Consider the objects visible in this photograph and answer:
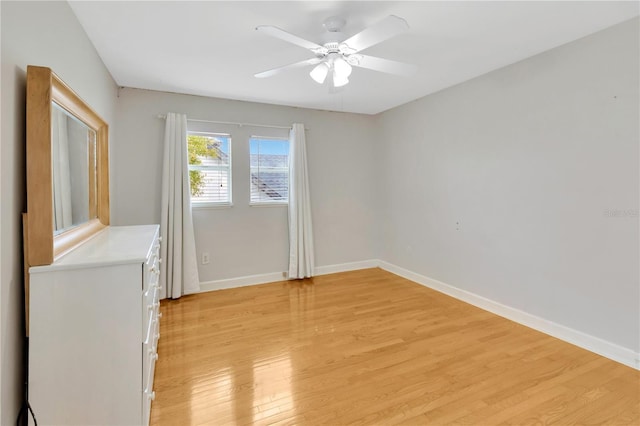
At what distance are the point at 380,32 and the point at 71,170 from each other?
190 centimetres

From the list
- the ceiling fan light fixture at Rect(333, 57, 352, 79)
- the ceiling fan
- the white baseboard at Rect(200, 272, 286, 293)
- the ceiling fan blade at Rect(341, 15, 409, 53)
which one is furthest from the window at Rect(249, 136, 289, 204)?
the ceiling fan blade at Rect(341, 15, 409, 53)

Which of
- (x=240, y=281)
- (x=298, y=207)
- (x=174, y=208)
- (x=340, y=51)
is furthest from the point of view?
(x=298, y=207)

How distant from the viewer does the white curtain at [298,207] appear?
4137 mm

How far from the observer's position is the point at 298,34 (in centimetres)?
225

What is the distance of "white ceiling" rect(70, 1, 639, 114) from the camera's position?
1929 mm

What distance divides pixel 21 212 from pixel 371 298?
309 centimetres

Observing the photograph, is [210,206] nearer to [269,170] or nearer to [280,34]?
[269,170]

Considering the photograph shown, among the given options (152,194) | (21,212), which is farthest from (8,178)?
(152,194)

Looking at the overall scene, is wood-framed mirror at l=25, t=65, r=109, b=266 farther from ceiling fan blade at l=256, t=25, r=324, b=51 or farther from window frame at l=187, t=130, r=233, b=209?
window frame at l=187, t=130, r=233, b=209

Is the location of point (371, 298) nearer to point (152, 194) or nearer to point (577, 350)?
point (577, 350)

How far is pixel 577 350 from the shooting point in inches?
93.7

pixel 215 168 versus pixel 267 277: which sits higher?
pixel 215 168

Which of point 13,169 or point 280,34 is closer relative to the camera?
point 13,169

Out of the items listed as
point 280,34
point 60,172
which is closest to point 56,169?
point 60,172
